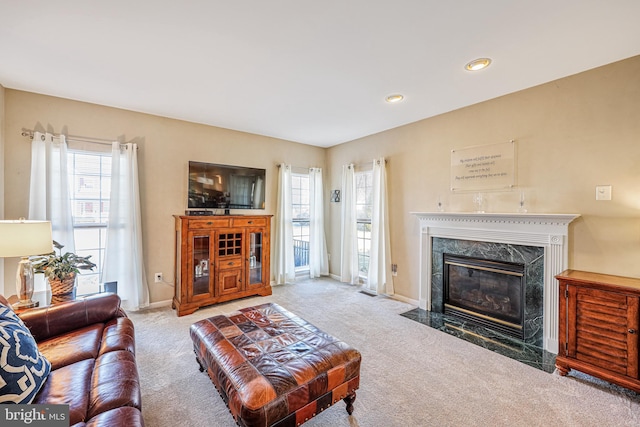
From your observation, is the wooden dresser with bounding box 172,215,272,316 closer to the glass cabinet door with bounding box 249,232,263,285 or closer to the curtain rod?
the glass cabinet door with bounding box 249,232,263,285

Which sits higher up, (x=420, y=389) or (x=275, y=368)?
(x=275, y=368)

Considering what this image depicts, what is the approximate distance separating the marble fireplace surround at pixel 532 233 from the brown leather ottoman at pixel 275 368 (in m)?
2.09

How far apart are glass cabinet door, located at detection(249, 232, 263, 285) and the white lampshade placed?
7.32 ft

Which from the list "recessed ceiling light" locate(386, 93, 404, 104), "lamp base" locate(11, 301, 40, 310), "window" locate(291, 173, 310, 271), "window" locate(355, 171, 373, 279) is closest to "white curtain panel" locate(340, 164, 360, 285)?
"window" locate(355, 171, 373, 279)

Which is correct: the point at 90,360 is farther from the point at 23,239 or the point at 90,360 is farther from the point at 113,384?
the point at 23,239

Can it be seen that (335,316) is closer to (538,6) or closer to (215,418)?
(215,418)

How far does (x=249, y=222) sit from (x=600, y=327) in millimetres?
3759

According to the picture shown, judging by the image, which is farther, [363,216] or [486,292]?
[363,216]

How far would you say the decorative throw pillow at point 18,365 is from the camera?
44.4 inches

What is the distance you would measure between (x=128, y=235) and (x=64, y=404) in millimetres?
2520

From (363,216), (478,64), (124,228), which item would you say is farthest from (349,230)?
(124,228)

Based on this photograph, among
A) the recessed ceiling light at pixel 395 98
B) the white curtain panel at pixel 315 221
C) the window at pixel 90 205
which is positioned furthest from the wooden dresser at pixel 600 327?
the window at pixel 90 205

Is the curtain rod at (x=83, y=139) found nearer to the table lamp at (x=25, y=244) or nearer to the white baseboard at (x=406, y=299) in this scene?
the table lamp at (x=25, y=244)

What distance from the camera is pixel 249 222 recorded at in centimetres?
398
